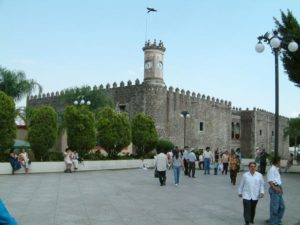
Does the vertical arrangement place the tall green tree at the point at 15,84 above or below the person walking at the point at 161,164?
above

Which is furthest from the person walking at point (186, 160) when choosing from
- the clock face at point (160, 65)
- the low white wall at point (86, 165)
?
the clock face at point (160, 65)

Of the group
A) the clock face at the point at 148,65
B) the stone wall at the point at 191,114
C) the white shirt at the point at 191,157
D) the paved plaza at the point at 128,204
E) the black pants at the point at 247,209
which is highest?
the clock face at the point at 148,65

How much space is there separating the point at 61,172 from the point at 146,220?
525 inches

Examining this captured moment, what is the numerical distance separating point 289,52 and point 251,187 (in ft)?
42.7

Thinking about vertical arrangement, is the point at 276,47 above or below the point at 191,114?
below

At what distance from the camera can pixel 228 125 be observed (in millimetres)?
46906

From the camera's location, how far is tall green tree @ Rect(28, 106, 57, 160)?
71.8ft

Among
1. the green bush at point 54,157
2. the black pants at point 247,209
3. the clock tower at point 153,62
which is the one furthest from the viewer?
the clock tower at point 153,62

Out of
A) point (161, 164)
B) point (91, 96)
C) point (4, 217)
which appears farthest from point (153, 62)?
point (4, 217)

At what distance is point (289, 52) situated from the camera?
65.1 ft

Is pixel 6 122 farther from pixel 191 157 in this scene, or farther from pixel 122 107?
pixel 122 107

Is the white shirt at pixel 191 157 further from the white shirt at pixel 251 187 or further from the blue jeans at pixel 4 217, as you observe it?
the blue jeans at pixel 4 217

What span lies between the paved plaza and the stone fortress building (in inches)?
682

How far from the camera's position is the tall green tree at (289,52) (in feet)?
61.3
